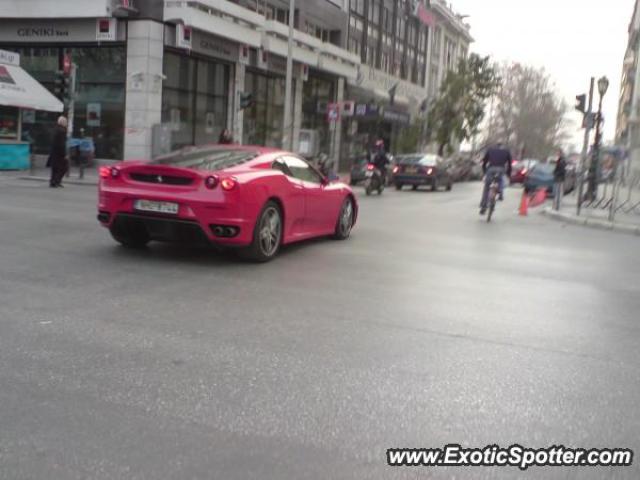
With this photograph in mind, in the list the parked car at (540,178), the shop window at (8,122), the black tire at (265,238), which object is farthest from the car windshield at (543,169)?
the black tire at (265,238)

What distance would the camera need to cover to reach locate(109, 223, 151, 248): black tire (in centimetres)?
807

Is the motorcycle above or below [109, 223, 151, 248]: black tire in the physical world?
above

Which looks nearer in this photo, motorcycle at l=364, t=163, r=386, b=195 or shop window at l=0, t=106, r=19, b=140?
motorcycle at l=364, t=163, r=386, b=195

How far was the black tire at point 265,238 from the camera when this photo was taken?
775 cm

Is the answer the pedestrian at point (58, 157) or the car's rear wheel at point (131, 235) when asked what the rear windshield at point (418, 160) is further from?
the car's rear wheel at point (131, 235)

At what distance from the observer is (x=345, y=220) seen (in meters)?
10.5

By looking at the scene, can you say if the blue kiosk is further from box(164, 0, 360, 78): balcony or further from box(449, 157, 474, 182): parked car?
box(449, 157, 474, 182): parked car

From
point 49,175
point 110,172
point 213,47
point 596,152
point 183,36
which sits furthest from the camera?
point 213,47

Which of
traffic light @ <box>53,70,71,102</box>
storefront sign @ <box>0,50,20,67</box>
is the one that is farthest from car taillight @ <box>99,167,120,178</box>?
storefront sign @ <box>0,50,20,67</box>

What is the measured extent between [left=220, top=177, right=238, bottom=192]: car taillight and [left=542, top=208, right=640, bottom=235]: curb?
34.3 ft

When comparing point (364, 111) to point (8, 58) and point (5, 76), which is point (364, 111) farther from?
point (5, 76)

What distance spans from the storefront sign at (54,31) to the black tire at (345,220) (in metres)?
17.3

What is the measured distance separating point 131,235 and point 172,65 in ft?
64.7

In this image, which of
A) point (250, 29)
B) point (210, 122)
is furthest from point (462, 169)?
point (210, 122)
